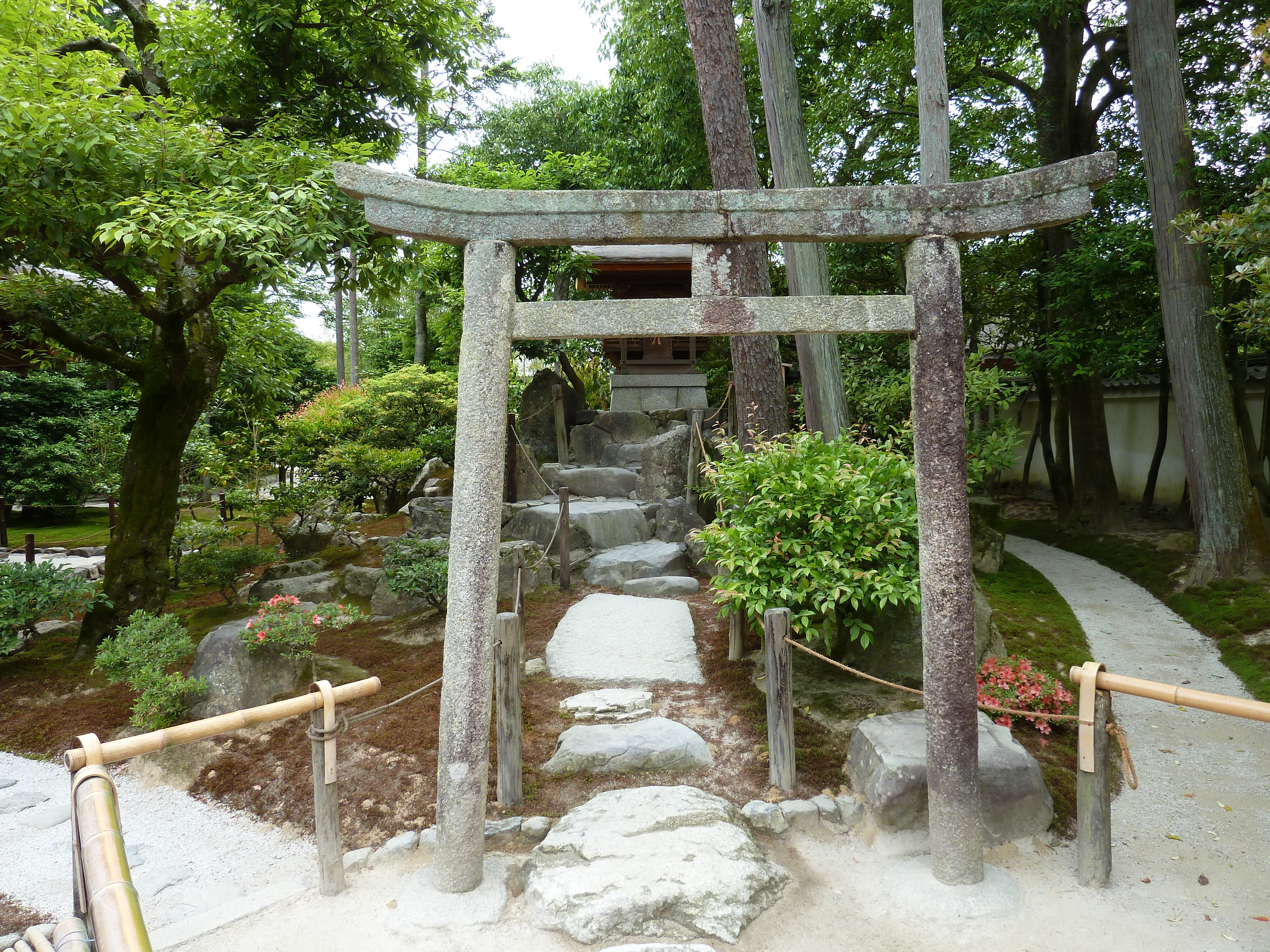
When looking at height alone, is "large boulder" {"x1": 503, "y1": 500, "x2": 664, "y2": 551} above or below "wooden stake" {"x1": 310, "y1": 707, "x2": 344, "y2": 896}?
above

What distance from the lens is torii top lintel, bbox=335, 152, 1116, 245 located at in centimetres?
360

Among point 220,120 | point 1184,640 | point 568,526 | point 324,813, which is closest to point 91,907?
point 324,813

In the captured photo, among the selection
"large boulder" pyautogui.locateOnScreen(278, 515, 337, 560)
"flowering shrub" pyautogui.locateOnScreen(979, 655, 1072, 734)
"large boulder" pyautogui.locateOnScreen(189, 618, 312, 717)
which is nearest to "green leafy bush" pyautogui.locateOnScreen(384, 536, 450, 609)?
"large boulder" pyautogui.locateOnScreen(189, 618, 312, 717)

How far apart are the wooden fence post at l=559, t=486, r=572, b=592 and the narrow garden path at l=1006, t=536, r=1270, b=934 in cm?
567

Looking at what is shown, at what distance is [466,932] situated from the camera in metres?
3.46

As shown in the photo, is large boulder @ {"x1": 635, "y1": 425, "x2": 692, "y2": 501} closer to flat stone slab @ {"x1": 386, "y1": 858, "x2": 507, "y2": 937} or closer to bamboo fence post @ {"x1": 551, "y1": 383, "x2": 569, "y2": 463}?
bamboo fence post @ {"x1": 551, "y1": 383, "x2": 569, "y2": 463}

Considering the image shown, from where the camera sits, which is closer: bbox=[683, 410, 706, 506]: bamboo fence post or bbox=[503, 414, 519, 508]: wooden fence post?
bbox=[683, 410, 706, 506]: bamboo fence post

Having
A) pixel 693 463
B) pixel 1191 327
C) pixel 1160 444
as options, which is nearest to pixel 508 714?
pixel 693 463

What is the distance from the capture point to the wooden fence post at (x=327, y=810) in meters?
3.70

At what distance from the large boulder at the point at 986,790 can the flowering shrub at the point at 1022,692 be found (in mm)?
765

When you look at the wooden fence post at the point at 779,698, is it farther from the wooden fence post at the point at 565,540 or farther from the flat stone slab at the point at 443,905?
the wooden fence post at the point at 565,540

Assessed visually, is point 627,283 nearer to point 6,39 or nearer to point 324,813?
point 6,39

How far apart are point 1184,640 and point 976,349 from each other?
20.9 feet

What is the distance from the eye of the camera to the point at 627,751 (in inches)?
195
